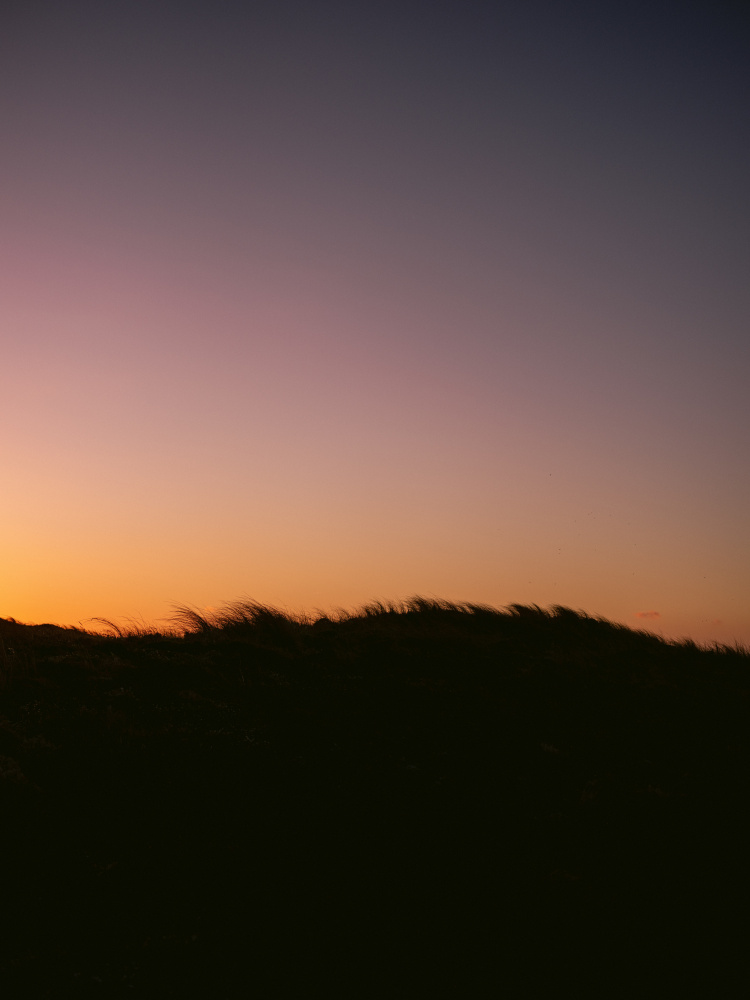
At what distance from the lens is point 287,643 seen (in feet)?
45.8

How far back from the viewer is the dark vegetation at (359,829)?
18.2 feet

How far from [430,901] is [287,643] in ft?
26.7

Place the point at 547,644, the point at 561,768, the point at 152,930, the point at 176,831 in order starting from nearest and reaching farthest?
the point at 152,930
the point at 176,831
the point at 561,768
the point at 547,644

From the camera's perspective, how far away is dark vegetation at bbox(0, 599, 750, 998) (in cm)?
554

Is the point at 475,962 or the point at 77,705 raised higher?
the point at 77,705

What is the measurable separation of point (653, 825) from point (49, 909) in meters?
6.79

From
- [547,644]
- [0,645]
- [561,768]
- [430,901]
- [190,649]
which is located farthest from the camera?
[547,644]

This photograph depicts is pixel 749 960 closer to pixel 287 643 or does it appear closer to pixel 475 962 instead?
pixel 475 962

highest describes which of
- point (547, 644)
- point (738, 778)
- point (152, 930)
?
point (547, 644)

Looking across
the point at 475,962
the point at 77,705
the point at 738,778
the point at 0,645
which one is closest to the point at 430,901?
the point at 475,962

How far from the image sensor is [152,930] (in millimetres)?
5637

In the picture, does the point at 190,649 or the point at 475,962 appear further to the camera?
the point at 190,649

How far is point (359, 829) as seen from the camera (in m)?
7.21

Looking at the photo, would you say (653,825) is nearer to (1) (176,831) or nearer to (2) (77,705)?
(1) (176,831)
